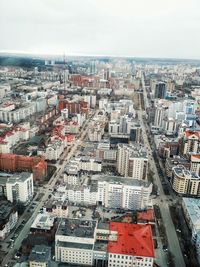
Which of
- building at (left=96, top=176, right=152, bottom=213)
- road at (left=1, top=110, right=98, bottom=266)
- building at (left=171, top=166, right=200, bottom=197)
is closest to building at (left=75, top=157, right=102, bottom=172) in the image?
road at (left=1, top=110, right=98, bottom=266)

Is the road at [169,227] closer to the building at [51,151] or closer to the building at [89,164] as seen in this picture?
the building at [89,164]

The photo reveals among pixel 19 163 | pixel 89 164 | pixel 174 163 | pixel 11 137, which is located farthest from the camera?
pixel 11 137

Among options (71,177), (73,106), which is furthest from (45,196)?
(73,106)

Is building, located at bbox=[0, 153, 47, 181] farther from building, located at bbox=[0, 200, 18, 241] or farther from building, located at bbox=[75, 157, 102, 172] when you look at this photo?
building, located at bbox=[0, 200, 18, 241]

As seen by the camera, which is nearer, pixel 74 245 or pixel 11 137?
pixel 74 245

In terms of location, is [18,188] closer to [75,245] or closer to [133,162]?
[75,245]
